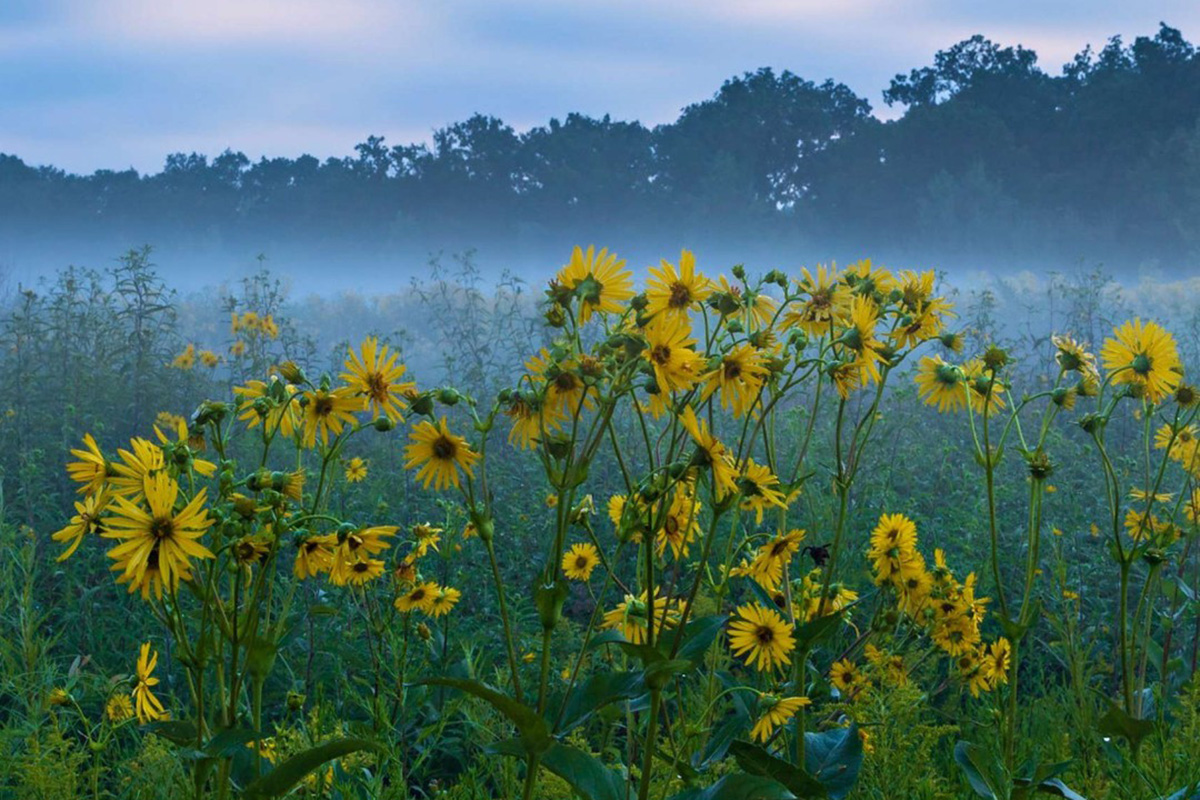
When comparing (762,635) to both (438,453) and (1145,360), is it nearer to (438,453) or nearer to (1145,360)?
(438,453)

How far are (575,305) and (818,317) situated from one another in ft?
1.57

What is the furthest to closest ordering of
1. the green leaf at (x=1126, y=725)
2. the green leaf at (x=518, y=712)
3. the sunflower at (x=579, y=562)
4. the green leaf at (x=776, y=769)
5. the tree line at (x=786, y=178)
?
1. the tree line at (x=786, y=178)
2. the sunflower at (x=579, y=562)
3. the green leaf at (x=1126, y=725)
4. the green leaf at (x=776, y=769)
5. the green leaf at (x=518, y=712)

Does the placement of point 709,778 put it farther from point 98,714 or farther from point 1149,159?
point 1149,159

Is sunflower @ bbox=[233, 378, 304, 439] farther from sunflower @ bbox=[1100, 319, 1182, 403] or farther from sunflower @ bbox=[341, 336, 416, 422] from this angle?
sunflower @ bbox=[1100, 319, 1182, 403]

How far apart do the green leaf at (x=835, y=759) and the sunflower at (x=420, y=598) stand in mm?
930

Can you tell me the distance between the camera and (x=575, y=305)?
1444mm

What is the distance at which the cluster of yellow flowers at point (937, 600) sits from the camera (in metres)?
2.08


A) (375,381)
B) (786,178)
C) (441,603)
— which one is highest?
(786,178)

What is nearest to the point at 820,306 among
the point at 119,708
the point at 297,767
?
the point at 297,767

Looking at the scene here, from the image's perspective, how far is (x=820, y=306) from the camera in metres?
1.74

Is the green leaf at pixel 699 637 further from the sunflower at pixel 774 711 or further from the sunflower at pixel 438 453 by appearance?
the sunflower at pixel 438 453

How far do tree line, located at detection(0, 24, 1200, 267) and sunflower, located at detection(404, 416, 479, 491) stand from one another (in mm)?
30443

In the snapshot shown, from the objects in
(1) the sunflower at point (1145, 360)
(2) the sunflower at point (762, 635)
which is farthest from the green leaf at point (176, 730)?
(1) the sunflower at point (1145, 360)

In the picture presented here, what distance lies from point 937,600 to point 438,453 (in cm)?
129
